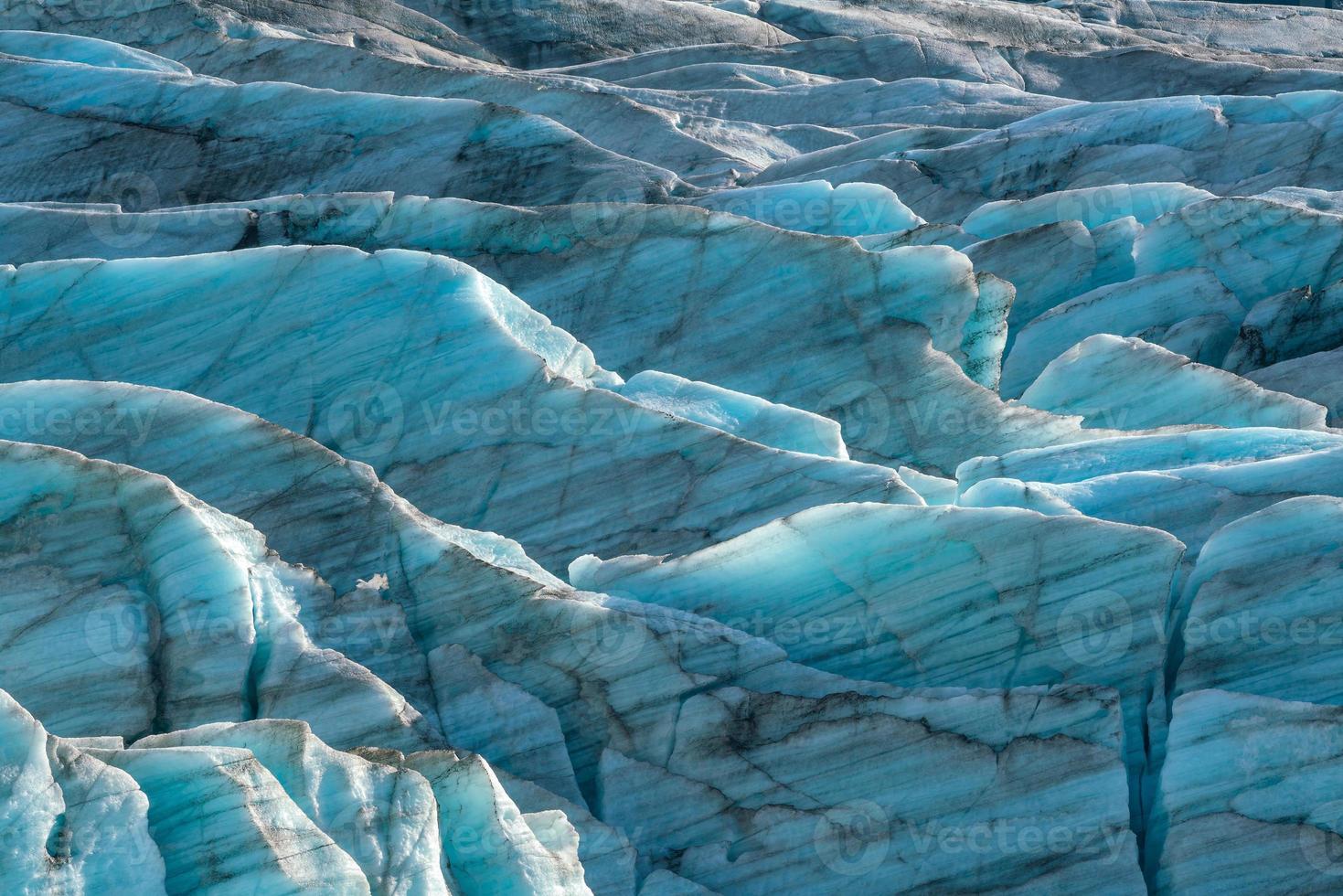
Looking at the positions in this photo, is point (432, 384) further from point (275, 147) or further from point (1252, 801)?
point (275, 147)

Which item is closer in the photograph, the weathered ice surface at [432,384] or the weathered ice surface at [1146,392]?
the weathered ice surface at [432,384]

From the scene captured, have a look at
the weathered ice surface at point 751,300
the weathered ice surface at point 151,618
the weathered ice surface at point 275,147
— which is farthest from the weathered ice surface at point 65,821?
the weathered ice surface at point 275,147

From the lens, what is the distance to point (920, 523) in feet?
44.1

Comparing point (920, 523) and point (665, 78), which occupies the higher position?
point (920, 523)

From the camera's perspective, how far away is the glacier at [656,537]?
11.7 meters

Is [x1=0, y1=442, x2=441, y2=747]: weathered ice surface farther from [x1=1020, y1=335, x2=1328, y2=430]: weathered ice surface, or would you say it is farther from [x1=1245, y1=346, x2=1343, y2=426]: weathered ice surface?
[x1=1245, y1=346, x2=1343, y2=426]: weathered ice surface

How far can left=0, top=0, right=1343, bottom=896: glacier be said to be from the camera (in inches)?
462

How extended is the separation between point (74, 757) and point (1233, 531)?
9.61 m

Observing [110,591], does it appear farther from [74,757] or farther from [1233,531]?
[1233,531]

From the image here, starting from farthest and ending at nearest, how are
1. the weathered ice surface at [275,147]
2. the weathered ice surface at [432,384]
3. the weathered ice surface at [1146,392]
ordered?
1. the weathered ice surface at [275,147]
2. the weathered ice surface at [1146,392]
3. the weathered ice surface at [432,384]

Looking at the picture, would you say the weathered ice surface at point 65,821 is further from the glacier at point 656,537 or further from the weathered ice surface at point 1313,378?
the weathered ice surface at point 1313,378

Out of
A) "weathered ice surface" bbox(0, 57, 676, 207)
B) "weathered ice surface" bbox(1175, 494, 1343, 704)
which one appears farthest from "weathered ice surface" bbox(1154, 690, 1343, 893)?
"weathered ice surface" bbox(0, 57, 676, 207)

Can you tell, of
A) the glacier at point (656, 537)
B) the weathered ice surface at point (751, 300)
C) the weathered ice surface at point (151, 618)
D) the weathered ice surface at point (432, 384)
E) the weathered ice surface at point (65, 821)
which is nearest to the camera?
the weathered ice surface at point (65, 821)

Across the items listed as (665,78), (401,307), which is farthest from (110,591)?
(665,78)
